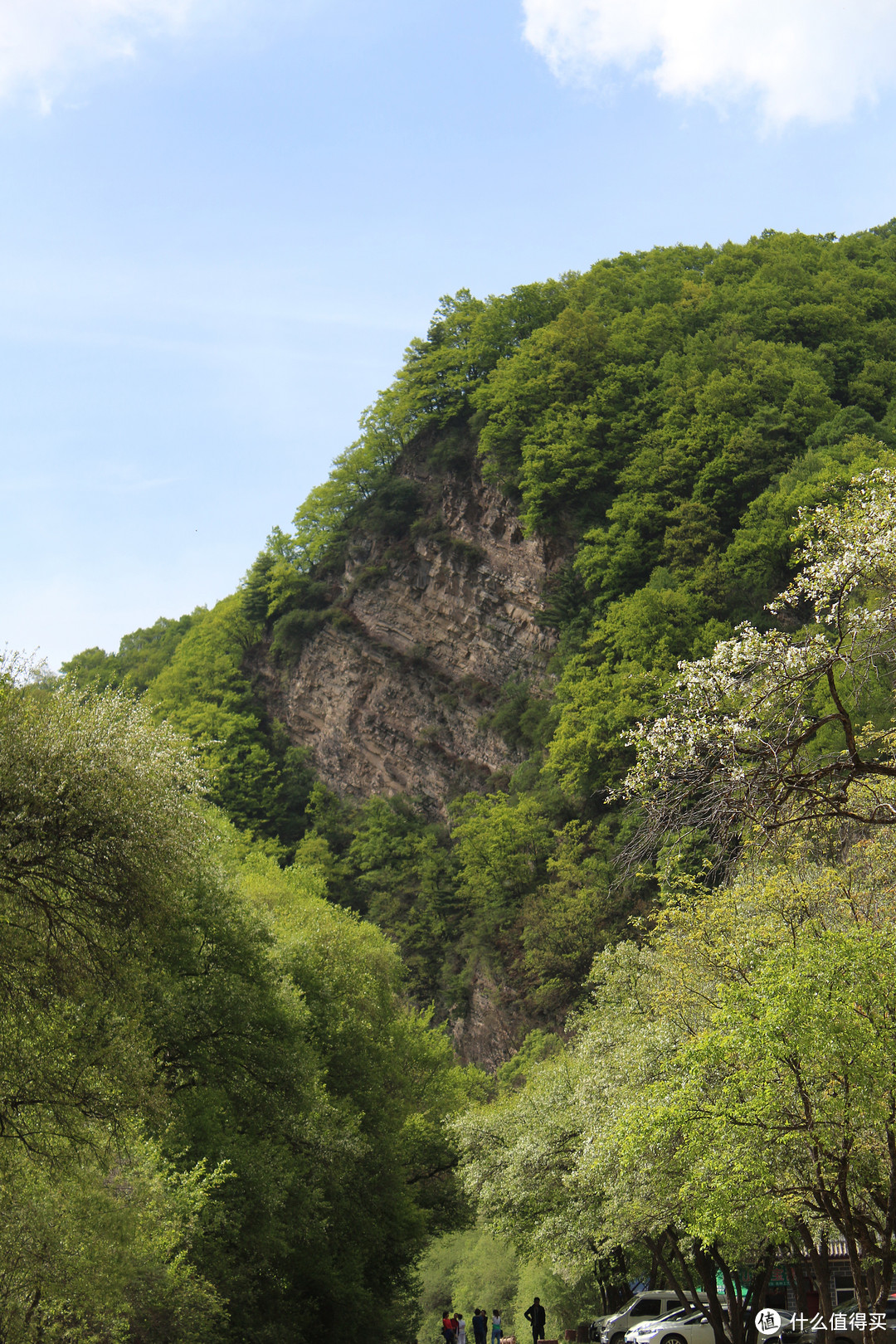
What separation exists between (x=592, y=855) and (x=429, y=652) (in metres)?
24.5

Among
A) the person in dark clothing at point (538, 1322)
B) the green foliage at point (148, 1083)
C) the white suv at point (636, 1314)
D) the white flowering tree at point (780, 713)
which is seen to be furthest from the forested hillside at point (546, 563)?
the white flowering tree at point (780, 713)

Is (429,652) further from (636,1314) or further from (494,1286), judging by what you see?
(636,1314)

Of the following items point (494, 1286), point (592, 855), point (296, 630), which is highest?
point (296, 630)

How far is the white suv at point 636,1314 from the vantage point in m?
29.2

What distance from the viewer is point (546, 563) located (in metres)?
70.4

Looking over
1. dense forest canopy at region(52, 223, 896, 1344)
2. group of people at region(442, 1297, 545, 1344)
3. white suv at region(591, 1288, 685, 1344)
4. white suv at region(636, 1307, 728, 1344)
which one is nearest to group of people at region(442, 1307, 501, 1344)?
group of people at region(442, 1297, 545, 1344)

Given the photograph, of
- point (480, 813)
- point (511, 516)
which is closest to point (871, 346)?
point (511, 516)

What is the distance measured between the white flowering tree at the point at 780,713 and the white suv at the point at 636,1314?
948 inches

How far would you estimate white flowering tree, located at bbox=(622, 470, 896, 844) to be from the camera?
861cm

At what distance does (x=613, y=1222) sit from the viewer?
70.5 feet

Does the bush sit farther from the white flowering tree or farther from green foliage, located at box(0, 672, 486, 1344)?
the white flowering tree

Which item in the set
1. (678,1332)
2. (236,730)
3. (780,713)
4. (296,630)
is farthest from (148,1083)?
(296,630)

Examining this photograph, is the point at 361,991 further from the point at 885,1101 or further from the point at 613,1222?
the point at 885,1101

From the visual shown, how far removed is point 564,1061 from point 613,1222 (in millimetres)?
14542
